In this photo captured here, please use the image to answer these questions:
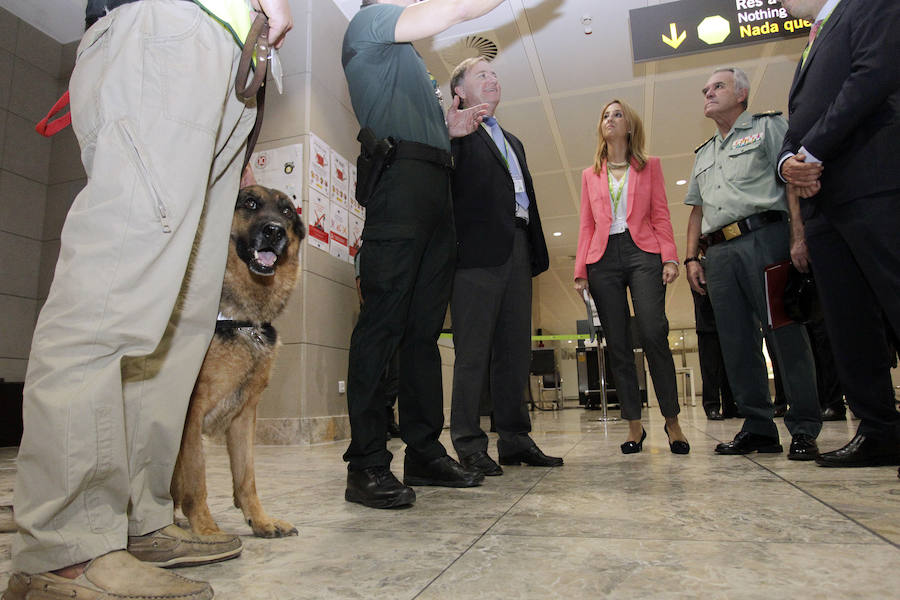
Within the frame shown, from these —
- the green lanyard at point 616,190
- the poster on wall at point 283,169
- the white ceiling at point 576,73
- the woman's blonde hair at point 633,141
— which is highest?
the white ceiling at point 576,73

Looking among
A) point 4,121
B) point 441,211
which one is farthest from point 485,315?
point 4,121

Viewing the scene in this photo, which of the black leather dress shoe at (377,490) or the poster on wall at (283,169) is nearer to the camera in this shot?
the black leather dress shoe at (377,490)

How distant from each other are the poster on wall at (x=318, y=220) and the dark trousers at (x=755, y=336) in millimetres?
2775

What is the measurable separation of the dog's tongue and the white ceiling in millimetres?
3839

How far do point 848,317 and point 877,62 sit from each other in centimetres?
82

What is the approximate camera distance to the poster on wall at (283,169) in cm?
418

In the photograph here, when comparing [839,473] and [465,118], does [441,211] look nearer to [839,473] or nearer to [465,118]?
[465,118]

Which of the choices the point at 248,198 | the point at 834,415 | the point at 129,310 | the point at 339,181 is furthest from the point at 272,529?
the point at 834,415

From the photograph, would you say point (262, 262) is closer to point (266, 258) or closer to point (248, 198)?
point (266, 258)

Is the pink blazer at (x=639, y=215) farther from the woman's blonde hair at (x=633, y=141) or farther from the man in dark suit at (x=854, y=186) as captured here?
the man in dark suit at (x=854, y=186)

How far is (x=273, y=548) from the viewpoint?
3.61ft

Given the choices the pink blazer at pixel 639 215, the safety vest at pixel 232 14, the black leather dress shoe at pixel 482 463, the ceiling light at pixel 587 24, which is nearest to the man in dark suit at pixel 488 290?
the black leather dress shoe at pixel 482 463

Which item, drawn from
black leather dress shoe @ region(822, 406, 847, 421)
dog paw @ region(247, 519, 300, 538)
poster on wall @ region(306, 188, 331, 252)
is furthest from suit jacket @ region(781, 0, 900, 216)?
black leather dress shoe @ region(822, 406, 847, 421)

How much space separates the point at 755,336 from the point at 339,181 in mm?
3340
